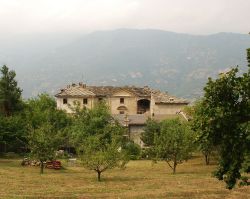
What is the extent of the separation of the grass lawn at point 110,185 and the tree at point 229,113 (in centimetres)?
970

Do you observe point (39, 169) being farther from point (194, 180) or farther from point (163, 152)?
point (194, 180)

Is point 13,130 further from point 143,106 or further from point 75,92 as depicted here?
point 143,106

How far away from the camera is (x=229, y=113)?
24234 millimetres

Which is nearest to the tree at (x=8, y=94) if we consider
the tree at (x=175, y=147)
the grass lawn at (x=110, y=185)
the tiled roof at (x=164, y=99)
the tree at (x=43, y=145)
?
the grass lawn at (x=110, y=185)

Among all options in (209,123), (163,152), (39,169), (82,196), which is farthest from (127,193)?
(39,169)

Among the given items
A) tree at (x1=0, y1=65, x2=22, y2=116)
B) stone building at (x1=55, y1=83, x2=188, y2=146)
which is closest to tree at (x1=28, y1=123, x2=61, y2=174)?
tree at (x1=0, y1=65, x2=22, y2=116)

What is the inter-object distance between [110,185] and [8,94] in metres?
38.5

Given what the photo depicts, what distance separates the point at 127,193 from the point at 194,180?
427 inches

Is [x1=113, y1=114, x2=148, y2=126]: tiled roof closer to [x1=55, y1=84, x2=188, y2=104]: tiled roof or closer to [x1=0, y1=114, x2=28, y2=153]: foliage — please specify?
[x1=55, y1=84, x2=188, y2=104]: tiled roof

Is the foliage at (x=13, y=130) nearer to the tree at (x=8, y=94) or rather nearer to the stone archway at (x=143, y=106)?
the tree at (x=8, y=94)

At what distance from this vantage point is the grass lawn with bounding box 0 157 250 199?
114 feet

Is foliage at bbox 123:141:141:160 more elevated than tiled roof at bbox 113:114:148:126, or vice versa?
tiled roof at bbox 113:114:148:126

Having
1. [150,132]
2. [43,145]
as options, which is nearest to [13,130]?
[43,145]

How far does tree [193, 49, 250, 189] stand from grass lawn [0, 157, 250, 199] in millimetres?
9698
